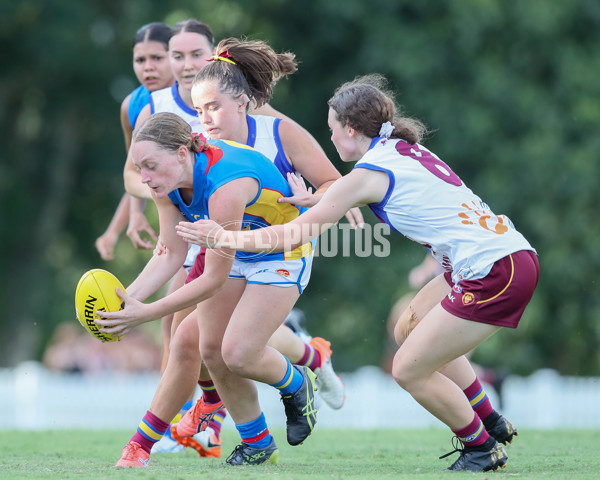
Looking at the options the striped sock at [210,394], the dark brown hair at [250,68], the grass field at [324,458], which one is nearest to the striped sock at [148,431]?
the grass field at [324,458]

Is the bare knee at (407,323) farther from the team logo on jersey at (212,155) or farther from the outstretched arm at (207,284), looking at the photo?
the team logo on jersey at (212,155)

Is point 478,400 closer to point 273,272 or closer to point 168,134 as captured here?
point 273,272

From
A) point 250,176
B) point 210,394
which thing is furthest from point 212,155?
point 210,394

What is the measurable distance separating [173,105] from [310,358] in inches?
72.7

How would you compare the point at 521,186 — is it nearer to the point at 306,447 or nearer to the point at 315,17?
the point at 315,17

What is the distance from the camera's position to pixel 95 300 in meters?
4.63

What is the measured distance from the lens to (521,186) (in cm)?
1659

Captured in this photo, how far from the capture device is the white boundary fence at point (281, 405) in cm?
1224

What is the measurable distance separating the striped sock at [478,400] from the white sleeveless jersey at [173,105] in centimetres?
223

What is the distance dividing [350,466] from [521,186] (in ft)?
39.6

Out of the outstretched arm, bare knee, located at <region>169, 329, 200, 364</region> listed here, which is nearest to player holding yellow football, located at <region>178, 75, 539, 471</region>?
the outstretched arm

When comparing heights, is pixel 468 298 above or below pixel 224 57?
below

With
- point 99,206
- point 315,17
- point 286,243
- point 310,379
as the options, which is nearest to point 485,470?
point 310,379

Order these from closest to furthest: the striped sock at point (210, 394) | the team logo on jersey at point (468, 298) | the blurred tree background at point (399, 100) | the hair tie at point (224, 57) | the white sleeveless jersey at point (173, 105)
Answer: the team logo on jersey at point (468, 298) < the hair tie at point (224, 57) < the striped sock at point (210, 394) < the white sleeveless jersey at point (173, 105) < the blurred tree background at point (399, 100)
